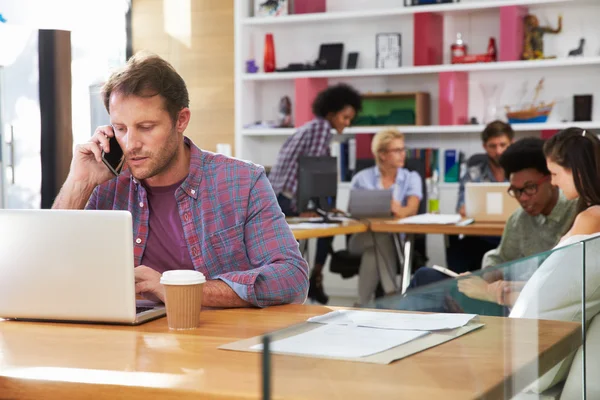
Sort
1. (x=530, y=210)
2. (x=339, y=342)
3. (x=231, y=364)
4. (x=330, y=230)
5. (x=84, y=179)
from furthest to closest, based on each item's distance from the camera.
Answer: (x=330, y=230) < (x=530, y=210) < (x=84, y=179) < (x=231, y=364) < (x=339, y=342)

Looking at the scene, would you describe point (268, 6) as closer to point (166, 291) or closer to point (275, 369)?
point (166, 291)

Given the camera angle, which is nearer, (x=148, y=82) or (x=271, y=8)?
(x=148, y=82)

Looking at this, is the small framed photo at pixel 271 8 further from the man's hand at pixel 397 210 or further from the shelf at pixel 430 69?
the man's hand at pixel 397 210

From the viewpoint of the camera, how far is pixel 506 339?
3.31ft

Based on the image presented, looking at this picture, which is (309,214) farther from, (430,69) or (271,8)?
(271,8)

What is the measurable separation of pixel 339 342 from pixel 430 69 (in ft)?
18.1

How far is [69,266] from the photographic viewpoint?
63.4 inches

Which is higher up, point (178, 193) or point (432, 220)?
point (178, 193)

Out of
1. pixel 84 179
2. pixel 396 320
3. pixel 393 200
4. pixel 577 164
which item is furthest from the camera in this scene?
pixel 393 200

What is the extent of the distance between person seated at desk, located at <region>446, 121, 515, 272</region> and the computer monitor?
0.80 metres

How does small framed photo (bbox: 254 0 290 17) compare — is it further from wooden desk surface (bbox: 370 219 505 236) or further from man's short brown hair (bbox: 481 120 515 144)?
wooden desk surface (bbox: 370 219 505 236)

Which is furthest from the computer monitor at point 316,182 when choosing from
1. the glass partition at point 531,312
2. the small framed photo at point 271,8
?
the glass partition at point 531,312

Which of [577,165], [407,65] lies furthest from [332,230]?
[407,65]

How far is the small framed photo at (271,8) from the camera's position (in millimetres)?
6730
